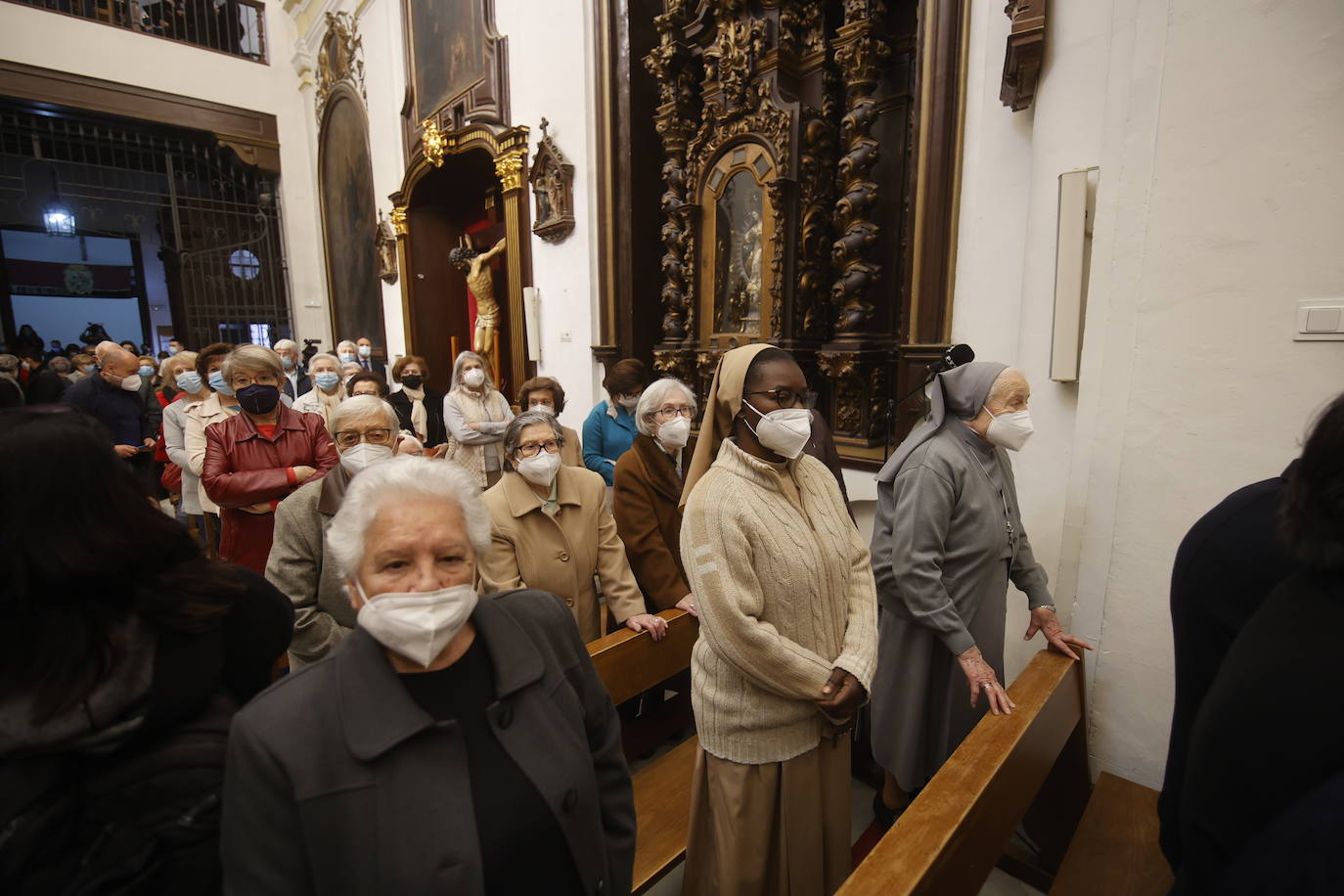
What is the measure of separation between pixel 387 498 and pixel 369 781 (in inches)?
18.0

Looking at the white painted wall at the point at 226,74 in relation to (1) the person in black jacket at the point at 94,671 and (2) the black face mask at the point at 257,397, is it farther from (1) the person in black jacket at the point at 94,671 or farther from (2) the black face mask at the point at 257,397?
(1) the person in black jacket at the point at 94,671

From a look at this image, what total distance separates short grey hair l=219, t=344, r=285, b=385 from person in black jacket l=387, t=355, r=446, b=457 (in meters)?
2.23

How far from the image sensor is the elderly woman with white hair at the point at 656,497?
2602 mm

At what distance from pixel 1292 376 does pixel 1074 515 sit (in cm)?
85

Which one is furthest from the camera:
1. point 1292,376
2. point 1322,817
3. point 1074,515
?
point 1074,515

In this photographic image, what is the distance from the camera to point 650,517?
2.64 meters

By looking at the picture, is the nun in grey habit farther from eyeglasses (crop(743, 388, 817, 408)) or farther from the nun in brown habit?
eyeglasses (crop(743, 388, 817, 408))

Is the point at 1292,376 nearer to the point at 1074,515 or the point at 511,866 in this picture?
the point at 1074,515

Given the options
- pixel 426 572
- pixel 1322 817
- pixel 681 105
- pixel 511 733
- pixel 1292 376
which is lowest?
pixel 511 733

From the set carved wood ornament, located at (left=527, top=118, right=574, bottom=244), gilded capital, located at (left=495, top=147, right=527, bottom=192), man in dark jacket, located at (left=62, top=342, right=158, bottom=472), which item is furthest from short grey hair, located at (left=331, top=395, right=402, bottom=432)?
gilded capital, located at (left=495, top=147, right=527, bottom=192)

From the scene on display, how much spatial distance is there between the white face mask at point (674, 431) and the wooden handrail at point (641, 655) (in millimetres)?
761

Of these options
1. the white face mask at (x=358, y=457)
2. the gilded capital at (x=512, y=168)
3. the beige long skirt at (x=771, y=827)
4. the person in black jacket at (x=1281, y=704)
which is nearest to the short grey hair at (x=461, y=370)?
the white face mask at (x=358, y=457)

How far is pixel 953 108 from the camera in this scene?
353 cm

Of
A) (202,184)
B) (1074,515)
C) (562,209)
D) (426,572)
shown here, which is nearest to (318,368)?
(562,209)
